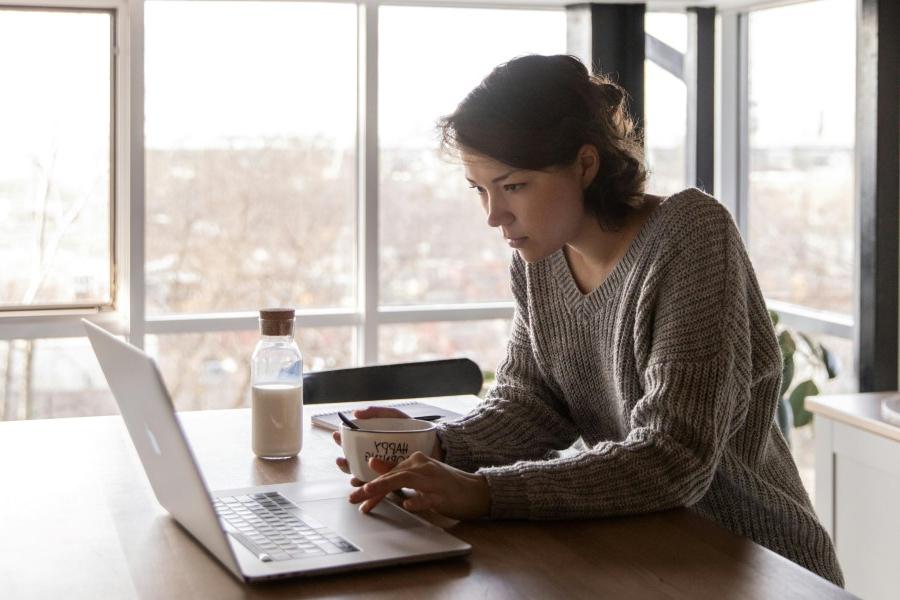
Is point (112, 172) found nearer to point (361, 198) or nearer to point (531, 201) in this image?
point (361, 198)

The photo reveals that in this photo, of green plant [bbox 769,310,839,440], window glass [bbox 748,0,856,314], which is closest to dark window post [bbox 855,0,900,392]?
green plant [bbox 769,310,839,440]

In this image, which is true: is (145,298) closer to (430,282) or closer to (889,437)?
(430,282)

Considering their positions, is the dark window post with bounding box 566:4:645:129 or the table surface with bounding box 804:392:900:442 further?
the dark window post with bounding box 566:4:645:129

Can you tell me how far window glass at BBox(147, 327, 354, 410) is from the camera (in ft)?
12.0

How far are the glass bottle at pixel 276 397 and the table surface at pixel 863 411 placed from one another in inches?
61.2

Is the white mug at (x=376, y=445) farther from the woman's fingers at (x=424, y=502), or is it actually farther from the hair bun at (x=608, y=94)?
the hair bun at (x=608, y=94)

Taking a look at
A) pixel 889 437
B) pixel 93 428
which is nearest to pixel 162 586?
pixel 93 428

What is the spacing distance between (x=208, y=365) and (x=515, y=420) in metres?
2.24

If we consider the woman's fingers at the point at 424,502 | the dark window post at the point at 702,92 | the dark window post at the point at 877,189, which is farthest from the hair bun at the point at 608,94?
the dark window post at the point at 702,92

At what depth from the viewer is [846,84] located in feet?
11.7

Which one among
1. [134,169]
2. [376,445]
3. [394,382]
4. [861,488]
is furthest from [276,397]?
[134,169]

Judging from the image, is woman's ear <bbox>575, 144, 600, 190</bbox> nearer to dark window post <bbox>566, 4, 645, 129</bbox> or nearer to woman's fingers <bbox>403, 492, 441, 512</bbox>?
woman's fingers <bbox>403, 492, 441, 512</bbox>

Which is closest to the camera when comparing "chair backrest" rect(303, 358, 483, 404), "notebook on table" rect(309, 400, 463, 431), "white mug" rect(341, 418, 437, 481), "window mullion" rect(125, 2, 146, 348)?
"white mug" rect(341, 418, 437, 481)

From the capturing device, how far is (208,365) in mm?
3678
